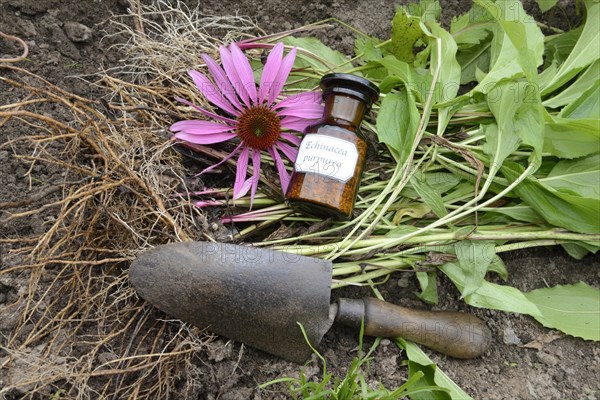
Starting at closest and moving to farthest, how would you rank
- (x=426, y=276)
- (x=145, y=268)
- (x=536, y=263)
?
(x=145, y=268) → (x=426, y=276) → (x=536, y=263)

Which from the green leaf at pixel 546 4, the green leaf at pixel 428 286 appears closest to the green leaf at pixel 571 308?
the green leaf at pixel 428 286

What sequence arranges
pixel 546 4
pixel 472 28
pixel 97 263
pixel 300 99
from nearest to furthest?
pixel 97 263 → pixel 300 99 → pixel 472 28 → pixel 546 4

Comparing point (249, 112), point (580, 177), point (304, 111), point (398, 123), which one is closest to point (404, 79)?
Result: point (398, 123)

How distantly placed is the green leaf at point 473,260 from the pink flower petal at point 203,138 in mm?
499

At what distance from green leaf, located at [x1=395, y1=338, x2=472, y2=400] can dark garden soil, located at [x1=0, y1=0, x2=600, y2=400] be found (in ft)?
0.14

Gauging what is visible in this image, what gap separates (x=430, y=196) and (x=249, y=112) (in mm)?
389

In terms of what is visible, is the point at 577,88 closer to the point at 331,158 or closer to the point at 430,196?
the point at 430,196

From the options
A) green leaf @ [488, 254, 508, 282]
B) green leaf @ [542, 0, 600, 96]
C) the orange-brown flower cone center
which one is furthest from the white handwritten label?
green leaf @ [542, 0, 600, 96]

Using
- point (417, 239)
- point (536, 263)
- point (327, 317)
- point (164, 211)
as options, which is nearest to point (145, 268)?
point (164, 211)

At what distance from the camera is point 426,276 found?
1.08 metres

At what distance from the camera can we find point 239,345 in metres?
1.03

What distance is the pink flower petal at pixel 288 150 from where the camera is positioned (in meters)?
1.07

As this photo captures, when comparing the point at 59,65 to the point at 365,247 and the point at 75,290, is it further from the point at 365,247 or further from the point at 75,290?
the point at 365,247

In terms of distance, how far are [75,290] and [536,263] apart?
3.20 feet
